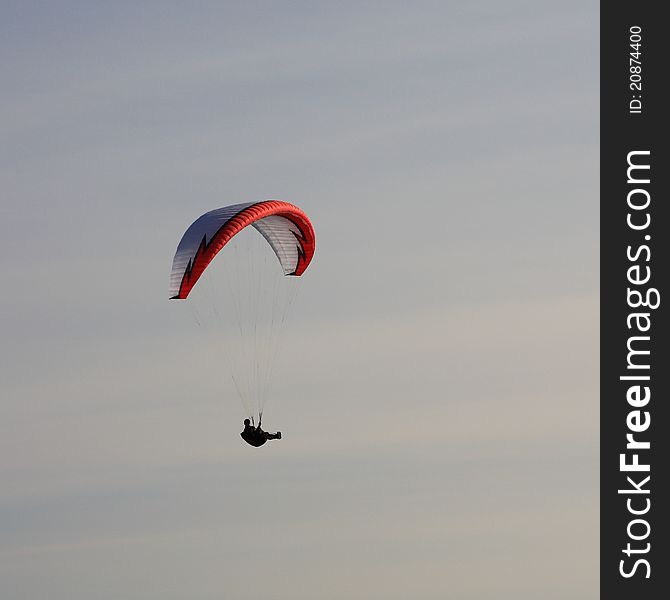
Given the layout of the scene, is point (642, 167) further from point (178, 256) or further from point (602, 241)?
point (178, 256)

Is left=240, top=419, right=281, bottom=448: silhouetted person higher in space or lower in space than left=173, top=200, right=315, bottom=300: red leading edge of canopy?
lower

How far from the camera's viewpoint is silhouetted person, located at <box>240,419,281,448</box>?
91.4 meters

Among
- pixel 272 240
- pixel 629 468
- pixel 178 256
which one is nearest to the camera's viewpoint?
pixel 629 468

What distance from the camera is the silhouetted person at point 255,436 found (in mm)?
91438

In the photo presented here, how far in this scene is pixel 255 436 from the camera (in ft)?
301

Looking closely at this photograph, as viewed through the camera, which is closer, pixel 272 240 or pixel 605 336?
pixel 605 336

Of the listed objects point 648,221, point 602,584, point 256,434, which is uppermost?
point 648,221

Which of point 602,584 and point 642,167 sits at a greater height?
point 642,167

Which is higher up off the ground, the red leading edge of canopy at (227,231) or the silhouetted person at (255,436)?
the red leading edge of canopy at (227,231)

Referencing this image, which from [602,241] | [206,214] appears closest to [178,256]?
[206,214]

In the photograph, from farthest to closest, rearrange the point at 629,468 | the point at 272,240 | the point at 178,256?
the point at 272,240 < the point at 178,256 < the point at 629,468

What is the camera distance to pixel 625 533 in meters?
85.2

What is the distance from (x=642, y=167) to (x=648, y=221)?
2.03 m

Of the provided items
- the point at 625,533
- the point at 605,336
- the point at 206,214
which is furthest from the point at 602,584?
the point at 206,214
